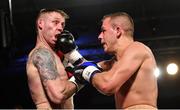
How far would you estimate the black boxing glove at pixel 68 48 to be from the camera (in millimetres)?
2664

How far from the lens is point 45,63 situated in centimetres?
259

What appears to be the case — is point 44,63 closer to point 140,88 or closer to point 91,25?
point 140,88

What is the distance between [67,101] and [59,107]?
12cm

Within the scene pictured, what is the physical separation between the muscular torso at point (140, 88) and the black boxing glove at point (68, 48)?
0.39m

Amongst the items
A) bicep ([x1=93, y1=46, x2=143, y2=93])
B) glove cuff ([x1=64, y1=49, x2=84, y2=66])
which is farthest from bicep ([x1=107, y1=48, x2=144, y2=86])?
glove cuff ([x1=64, y1=49, x2=84, y2=66])

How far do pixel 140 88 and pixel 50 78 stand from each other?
0.59 meters

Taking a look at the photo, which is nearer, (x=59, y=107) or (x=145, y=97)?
(x=145, y=97)

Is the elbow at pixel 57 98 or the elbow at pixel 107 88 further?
the elbow at pixel 57 98

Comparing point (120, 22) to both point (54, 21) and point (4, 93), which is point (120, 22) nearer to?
point (54, 21)

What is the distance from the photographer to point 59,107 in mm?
2619

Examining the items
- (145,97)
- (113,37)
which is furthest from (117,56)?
(145,97)

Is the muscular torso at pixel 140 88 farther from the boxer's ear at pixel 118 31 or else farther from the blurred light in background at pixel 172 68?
the blurred light in background at pixel 172 68

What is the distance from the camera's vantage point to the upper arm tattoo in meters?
2.56

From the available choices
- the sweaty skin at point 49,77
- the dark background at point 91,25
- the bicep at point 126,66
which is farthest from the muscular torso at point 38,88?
the dark background at point 91,25
